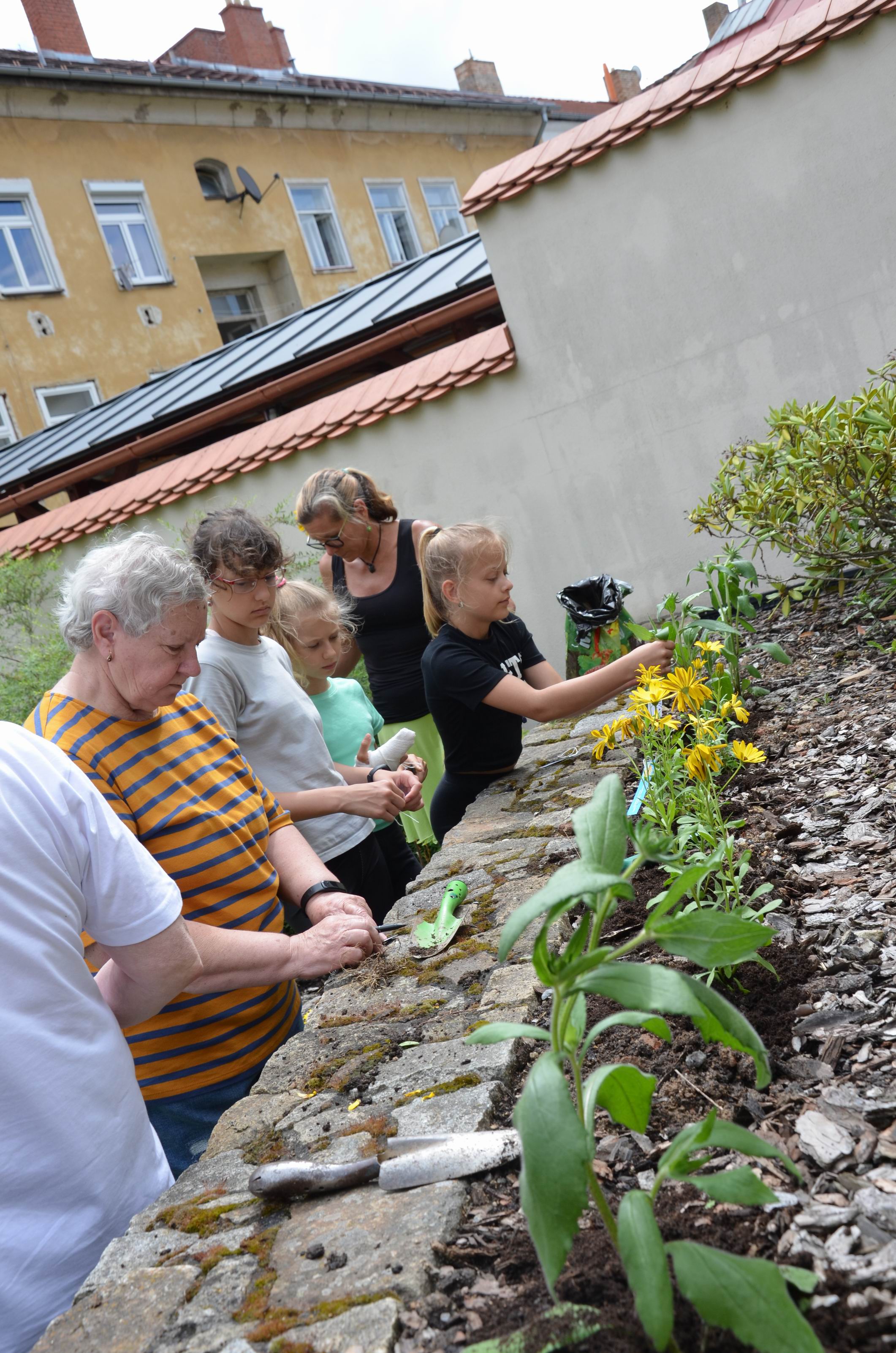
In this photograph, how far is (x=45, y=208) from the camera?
16969 millimetres

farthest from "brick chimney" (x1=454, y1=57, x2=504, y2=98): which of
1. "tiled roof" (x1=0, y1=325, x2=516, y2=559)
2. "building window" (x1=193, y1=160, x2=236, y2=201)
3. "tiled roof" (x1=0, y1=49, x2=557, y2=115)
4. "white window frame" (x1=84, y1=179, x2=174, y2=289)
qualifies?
"tiled roof" (x1=0, y1=325, x2=516, y2=559)

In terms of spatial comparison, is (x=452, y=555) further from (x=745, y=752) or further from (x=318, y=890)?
(x=745, y=752)

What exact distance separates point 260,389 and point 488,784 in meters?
5.09

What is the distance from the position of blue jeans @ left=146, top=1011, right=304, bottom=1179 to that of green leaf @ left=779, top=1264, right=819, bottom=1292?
52.2 inches

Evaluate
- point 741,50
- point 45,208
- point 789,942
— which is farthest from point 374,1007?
point 45,208

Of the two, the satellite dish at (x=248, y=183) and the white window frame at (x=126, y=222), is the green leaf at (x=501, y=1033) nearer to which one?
the white window frame at (x=126, y=222)

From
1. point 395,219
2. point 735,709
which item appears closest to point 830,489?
point 735,709

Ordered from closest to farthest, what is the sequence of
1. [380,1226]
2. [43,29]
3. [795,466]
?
[380,1226]
[795,466]
[43,29]

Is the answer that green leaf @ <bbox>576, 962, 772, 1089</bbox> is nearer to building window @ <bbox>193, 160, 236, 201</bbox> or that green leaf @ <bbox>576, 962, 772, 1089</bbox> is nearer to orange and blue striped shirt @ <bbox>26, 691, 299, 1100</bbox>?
orange and blue striped shirt @ <bbox>26, 691, 299, 1100</bbox>

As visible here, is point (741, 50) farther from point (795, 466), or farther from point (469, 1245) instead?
point (469, 1245)

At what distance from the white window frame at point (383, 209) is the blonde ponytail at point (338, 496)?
19249 millimetres

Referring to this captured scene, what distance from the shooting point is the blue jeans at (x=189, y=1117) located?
2.20m

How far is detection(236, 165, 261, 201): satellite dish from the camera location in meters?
19.2

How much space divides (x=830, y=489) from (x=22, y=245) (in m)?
17.3
